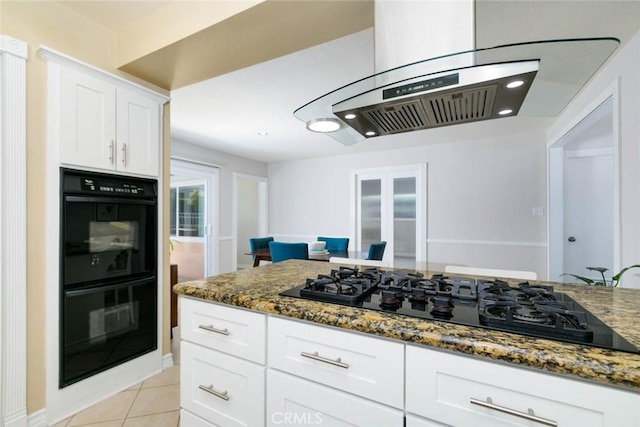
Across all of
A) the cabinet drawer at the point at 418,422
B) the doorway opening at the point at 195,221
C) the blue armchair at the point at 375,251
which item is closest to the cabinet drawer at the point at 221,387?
the cabinet drawer at the point at 418,422

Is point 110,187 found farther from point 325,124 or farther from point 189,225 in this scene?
point 189,225

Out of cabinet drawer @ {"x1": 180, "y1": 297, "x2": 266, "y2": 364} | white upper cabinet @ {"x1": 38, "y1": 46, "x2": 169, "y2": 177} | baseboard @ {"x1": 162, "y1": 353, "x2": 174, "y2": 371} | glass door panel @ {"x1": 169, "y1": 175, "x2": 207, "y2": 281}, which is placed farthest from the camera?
glass door panel @ {"x1": 169, "y1": 175, "x2": 207, "y2": 281}

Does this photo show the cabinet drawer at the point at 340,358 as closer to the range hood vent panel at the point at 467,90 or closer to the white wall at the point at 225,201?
the range hood vent panel at the point at 467,90

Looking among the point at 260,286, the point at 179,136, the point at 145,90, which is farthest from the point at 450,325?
the point at 179,136

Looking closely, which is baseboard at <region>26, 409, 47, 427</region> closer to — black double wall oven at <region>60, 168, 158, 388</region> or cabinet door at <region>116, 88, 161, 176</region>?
black double wall oven at <region>60, 168, 158, 388</region>

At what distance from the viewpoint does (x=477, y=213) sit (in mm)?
4484

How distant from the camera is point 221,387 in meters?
1.14

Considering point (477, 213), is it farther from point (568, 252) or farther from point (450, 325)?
point (450, 325)

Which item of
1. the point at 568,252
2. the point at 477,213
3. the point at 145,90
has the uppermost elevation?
the point at 145,90

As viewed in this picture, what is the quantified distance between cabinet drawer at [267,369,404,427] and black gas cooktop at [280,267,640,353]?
268mm

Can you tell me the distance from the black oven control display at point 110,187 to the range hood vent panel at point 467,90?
4.33ft

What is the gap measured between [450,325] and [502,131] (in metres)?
4.22

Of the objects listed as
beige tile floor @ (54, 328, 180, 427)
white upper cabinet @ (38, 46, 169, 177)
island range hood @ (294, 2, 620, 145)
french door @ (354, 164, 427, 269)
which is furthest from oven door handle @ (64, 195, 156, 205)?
french door @ (354, 164, 427, 269)

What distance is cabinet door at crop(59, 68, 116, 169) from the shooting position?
165 cm
